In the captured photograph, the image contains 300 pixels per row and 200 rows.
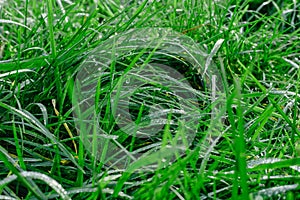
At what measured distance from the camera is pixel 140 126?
0.90 m

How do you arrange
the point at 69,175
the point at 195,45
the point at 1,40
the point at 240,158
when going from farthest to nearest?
the point at 1,40
the point at 195,45
the point at 69,175
the point at 240,158

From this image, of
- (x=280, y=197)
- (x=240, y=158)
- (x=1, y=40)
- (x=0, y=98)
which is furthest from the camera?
(x=1, y=40)

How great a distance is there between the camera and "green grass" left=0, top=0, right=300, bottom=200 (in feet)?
2.28

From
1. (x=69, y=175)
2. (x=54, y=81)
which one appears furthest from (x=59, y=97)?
(x=69, y=175)

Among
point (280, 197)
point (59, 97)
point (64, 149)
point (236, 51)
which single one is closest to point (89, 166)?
point (64, 149)

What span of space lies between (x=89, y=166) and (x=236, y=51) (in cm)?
61

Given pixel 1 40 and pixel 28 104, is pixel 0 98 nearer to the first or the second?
pixel 28 104

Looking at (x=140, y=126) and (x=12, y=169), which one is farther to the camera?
(x=140, y=126)

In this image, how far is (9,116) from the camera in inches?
36.9

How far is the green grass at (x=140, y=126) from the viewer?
694 mm

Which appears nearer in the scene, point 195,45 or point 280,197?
point 280,197

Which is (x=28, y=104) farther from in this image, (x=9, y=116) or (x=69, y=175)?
(x=69, y=175)

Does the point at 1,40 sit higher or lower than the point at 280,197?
higher

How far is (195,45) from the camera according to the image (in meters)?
1.17
